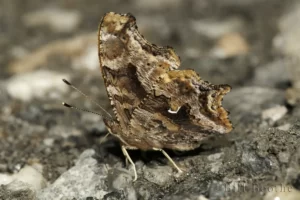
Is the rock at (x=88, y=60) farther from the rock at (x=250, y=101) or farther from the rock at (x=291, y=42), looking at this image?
the rock at (x=291, y=42)

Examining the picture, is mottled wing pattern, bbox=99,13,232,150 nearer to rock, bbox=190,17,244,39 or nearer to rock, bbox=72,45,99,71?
rock, bbox=72,45,99,71

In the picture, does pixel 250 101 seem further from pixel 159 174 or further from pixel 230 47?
pixel 159 174

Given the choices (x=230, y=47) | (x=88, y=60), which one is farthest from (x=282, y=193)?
(x=88, y=60)

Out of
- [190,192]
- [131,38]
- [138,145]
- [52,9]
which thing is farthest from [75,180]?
[52,9]

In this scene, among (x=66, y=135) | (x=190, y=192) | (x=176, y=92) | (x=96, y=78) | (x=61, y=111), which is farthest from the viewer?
(x=96, y=78)

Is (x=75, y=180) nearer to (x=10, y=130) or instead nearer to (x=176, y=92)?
(x=176, y=92)

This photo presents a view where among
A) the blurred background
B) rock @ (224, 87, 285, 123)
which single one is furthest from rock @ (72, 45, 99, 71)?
rock @ (224, 87, 285, 123)
